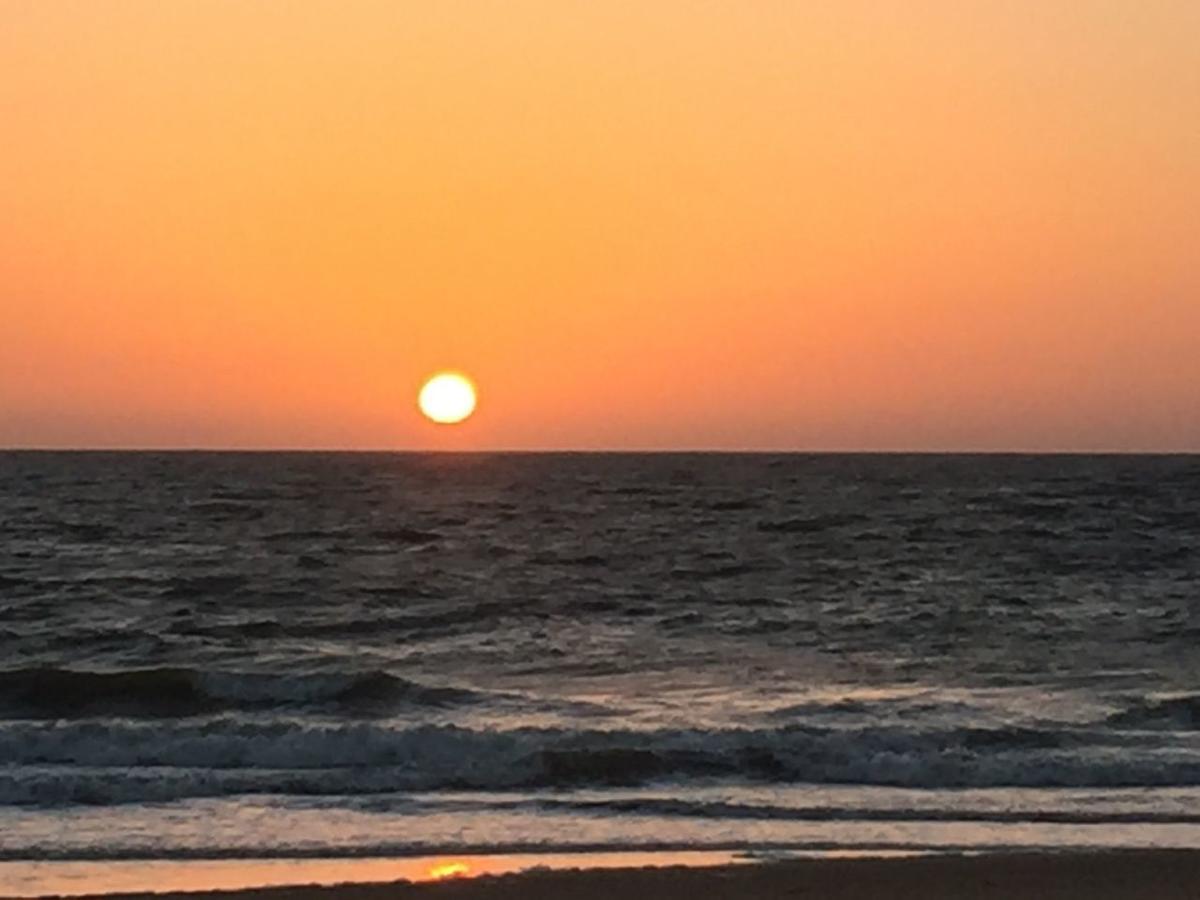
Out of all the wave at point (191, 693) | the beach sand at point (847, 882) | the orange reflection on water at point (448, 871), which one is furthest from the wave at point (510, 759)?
the beach sand at point (847, 882)

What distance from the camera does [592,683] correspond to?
20875mm

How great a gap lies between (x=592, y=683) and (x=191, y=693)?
4140 millimetres

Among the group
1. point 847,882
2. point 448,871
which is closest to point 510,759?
point 448,871

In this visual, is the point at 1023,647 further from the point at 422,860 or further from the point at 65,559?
the point at 65,559

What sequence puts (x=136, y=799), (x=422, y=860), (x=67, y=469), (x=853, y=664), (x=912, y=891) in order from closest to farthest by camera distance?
(x=912, y=891) → (x=422, y=860) → (x=136, y=799) → (x=853, y=664) → (x=67, y=469)

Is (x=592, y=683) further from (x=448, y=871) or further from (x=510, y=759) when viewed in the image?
(x=448, y=871)

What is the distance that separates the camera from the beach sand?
9.95 metres

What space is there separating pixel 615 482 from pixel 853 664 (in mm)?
47950

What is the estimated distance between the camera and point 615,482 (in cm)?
7050

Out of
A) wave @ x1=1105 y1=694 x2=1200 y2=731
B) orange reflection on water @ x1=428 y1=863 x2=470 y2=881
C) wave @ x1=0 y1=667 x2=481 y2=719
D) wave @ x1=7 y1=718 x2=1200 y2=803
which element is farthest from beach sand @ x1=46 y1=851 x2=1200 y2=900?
wave @ x1=0 y1=667 x2=481 y2=719

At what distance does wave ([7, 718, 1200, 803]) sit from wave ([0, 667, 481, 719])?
188 cm

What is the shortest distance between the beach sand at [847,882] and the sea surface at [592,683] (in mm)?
838

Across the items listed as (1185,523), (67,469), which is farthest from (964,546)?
(67,469)

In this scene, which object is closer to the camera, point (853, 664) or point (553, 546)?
point (853, 664)
